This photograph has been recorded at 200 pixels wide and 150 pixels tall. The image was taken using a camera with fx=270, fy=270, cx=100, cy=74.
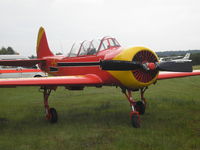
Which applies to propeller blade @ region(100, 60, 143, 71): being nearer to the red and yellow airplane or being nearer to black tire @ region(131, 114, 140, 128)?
the red and yellow airplane

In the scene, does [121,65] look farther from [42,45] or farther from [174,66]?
[42,45]

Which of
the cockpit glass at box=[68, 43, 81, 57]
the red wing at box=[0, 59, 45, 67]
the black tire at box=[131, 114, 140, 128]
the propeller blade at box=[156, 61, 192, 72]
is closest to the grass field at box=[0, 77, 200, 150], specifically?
the black tire at box=[131, 114, 140, 128]

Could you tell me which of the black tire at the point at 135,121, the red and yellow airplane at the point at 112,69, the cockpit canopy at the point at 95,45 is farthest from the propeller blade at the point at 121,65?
the black tire at the point at 135,121

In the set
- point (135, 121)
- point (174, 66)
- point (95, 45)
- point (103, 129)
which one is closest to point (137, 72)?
point (174, 66)

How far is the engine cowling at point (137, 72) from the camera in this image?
654 cm

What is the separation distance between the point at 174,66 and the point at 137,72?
0.95 meters

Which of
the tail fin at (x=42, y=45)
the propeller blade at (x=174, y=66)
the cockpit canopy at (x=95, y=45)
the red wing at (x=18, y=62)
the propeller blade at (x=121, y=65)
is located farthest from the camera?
the tail fin at (x=42, y=45)

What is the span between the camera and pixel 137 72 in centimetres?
663

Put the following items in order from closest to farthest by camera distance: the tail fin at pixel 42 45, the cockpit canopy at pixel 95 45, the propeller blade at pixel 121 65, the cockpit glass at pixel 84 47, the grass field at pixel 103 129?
the grass field at pixel 103 129 → the propeller blade at pixel 121 65 → the cockpit canopy at pixel 95 45 → the cockpit glass at pixel 84 47 → the tail fin at pixel 42 45

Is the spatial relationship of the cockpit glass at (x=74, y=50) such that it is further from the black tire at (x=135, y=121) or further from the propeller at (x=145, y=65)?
the black tire at (x=135, y=121)

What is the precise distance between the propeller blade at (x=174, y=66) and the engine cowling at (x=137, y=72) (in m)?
0.25

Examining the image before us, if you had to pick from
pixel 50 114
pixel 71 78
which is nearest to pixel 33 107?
pixel 50 114

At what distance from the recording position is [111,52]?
23.3 feet

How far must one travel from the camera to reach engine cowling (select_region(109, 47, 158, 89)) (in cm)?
654
